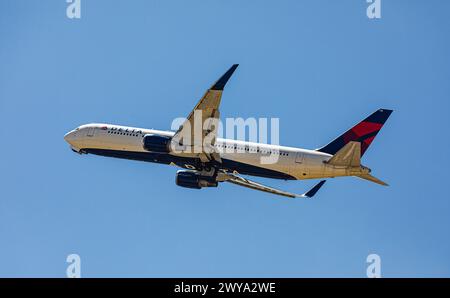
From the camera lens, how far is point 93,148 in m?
58.4

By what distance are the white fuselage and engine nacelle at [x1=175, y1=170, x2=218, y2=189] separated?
752 millimetres

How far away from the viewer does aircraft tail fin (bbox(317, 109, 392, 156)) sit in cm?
5369

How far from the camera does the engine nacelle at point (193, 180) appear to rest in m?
56.4

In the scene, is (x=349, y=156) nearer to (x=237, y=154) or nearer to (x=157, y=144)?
(x=237, y=154)

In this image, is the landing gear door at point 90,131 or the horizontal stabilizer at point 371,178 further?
the landing gear door at point 90,131

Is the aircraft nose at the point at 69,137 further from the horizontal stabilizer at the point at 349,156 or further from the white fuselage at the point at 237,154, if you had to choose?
the horizontal stabilizer at the point at 349,156

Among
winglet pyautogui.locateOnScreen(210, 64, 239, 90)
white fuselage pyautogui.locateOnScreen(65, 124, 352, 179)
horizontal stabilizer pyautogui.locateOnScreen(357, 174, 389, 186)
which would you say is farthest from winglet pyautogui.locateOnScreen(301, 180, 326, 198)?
winglet pyautogui.locateOnScreen(210, 64, 239, 90)

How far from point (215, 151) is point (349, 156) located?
1012cm

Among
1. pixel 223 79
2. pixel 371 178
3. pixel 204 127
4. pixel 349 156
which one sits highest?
pixel 223 79

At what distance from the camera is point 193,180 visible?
5641 centimetres

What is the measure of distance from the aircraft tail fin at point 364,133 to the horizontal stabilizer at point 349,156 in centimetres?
419

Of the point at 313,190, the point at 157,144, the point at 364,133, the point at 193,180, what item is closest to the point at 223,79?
the point at 157,144

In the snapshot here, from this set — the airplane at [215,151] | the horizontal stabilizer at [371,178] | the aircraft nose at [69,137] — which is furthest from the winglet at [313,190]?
the aircraft nose at [69,137]

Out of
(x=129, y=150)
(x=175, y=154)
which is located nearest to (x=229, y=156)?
(x=175, y=154)
